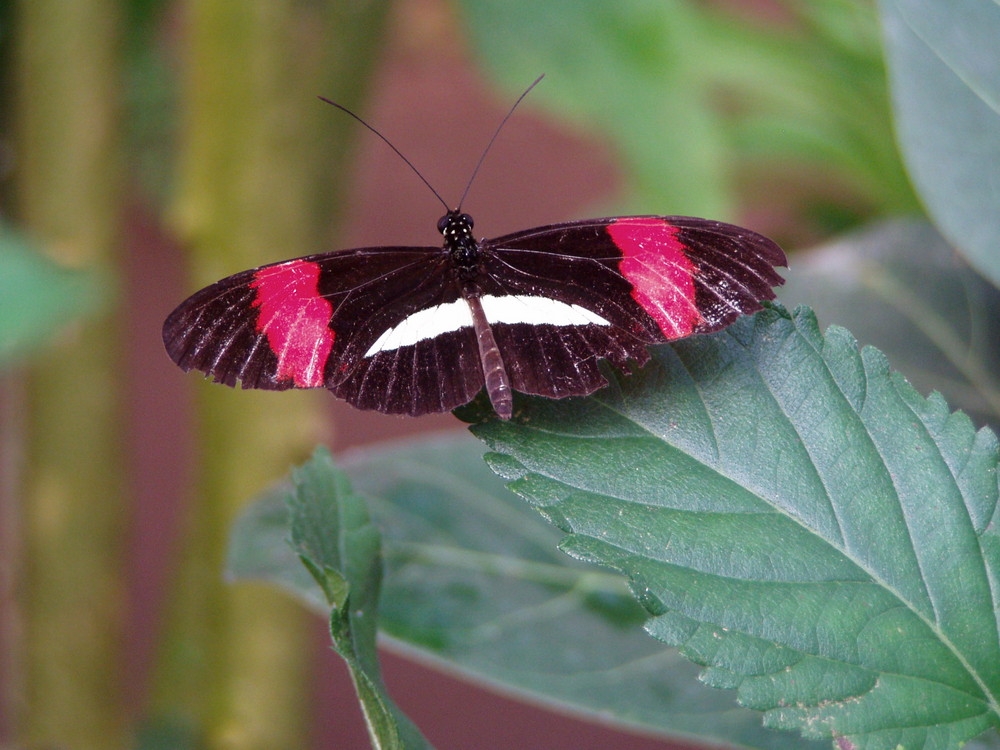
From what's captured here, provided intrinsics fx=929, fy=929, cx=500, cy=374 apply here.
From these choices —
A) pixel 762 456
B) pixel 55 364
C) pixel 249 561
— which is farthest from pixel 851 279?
pixel 55 364

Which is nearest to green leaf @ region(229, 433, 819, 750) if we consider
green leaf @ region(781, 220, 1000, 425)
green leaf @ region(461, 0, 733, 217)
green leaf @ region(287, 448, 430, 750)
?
green leaf @ region(287, 448, 430, 750)

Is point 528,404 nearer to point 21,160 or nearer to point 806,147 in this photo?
point 21,160

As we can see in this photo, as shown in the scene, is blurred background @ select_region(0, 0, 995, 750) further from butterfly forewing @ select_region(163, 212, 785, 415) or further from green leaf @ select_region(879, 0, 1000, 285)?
green leaf @ select_region(879, 0, 1000, 285)

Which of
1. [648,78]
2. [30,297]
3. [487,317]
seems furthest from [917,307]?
[30,297]

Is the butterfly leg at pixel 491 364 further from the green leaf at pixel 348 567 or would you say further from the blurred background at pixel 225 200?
the blurred background at pixel 225 200

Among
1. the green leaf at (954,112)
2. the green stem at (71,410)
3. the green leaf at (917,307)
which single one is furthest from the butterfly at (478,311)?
the green stem at (71,410)

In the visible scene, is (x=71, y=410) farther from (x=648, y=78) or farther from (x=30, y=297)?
(x=648, y=78)
